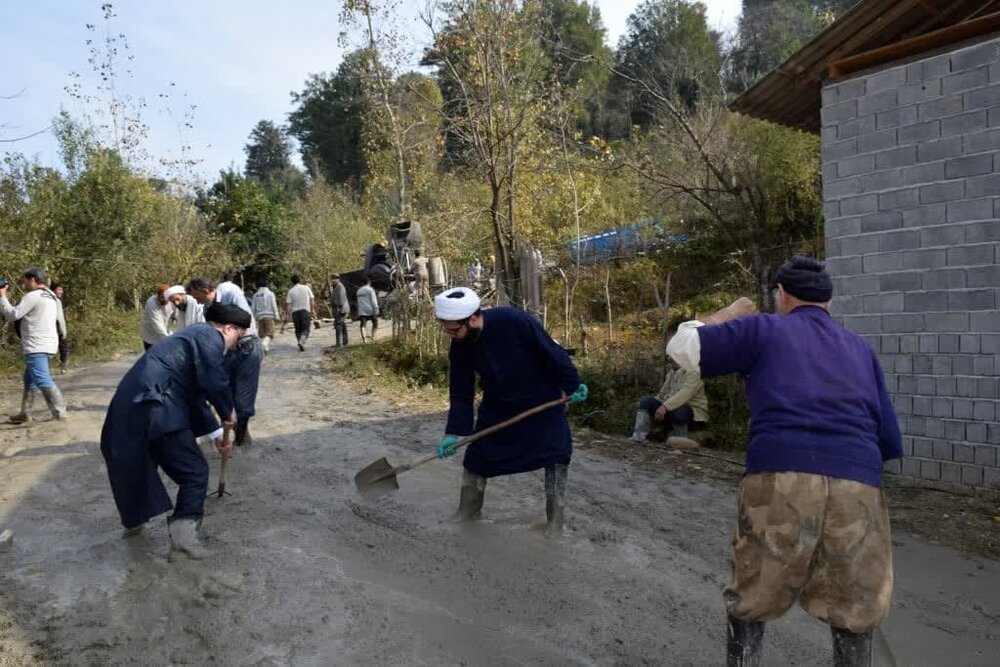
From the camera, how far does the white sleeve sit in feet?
8.09

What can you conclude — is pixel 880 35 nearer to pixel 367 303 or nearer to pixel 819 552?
pixel 819 552

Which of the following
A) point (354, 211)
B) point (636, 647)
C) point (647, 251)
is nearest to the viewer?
point (636, 647)

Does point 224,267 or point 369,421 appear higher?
point 224,267

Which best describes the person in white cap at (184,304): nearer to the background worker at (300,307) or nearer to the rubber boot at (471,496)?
the rubber boot at (471,496)

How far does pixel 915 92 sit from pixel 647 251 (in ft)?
36.9

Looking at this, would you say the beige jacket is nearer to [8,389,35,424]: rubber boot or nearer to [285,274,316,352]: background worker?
[8,389,35,424]: rubber boot

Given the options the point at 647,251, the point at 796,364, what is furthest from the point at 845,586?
the point at 647,251

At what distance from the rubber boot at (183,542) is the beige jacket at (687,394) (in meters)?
4.56

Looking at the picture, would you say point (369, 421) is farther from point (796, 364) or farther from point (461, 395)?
point (796, 364)

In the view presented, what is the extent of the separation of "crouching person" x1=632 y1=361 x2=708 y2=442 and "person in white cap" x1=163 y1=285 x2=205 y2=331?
15.0 feet

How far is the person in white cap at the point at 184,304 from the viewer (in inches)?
292

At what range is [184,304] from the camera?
7617 mm

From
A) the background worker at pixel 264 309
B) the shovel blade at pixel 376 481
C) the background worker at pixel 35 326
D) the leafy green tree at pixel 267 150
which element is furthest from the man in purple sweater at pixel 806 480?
the leafy green tree at pixel 267 150

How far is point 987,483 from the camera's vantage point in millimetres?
5406
